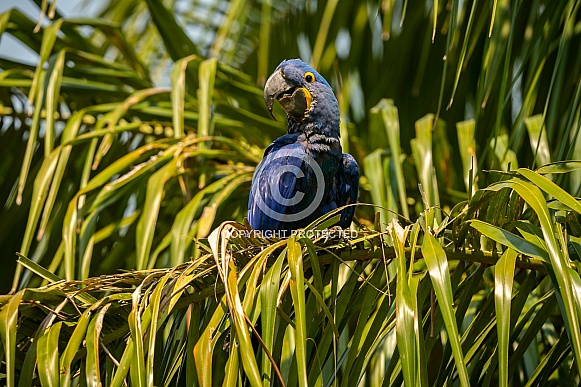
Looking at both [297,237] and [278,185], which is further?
[278,185]

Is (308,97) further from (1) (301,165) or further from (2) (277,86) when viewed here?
(1) (301,165)

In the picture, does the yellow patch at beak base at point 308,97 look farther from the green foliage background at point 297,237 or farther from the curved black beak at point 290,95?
the green foliage background at point 297,237

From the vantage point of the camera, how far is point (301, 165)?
88.4 inches

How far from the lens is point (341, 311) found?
1.53 meters

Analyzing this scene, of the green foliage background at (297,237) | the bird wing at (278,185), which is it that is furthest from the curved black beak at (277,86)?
the green foliage background at (297,237)

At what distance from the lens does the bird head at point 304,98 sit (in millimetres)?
2344

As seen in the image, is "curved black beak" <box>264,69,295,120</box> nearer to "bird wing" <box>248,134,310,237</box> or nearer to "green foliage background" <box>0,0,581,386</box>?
"bird wing" <box>248,134,310,237</box>

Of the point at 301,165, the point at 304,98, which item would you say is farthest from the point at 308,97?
the point at 301,165

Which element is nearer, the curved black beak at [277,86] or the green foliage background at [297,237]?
the green foliage background at [297,237]

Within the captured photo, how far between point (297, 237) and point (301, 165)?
0.78 metres

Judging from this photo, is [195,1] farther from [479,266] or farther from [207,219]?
[479,266]

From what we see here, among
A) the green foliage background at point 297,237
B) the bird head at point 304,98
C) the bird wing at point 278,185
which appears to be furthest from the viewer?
the bird head at point 304,98

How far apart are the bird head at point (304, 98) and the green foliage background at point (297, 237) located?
268 millimetres

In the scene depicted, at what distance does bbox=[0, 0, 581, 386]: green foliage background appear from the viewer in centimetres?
138
